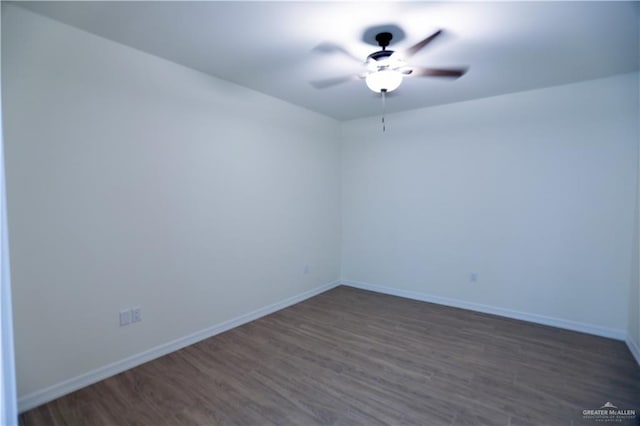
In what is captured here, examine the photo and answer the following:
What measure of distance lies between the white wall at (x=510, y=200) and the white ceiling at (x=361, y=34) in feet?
1.59

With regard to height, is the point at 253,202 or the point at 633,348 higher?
the point at 253,202

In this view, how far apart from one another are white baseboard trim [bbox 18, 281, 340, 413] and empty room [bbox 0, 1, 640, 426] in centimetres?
1

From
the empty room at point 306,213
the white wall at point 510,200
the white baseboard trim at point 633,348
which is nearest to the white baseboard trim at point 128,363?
the empty room at point 306,213

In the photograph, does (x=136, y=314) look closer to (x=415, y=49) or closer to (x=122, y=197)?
(x=122, y=197)

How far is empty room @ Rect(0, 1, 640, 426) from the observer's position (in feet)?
6.64

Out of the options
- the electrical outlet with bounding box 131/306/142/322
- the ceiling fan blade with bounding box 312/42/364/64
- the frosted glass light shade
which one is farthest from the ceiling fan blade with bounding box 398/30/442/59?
the electrical outlet with bounding box 131/306/142/322

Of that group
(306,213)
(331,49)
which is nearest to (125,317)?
(306,213)

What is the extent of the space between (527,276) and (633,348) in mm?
989

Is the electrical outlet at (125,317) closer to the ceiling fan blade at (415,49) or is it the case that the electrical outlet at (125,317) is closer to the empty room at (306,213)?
the empty room at (306,213)

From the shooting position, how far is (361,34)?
2232mm

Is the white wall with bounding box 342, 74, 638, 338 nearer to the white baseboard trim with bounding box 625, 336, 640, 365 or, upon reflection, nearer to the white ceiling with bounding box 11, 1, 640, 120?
the white baseboard trim with bounding box 625, 336, 640, 365

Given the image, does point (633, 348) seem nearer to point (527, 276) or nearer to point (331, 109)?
point (527, 276)

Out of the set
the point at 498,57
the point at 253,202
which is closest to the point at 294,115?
the point at 253,202

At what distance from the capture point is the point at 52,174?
2.13 metres
